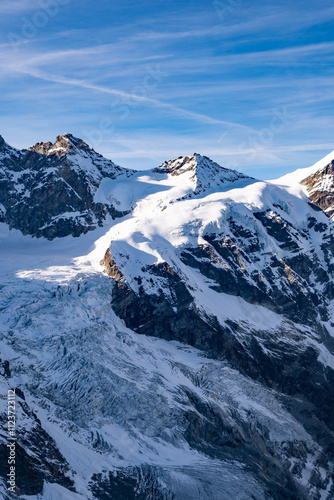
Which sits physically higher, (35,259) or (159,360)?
(35,259)

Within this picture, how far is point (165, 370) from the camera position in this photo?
146 m

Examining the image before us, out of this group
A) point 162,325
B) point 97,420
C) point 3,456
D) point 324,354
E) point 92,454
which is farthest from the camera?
point 324,354

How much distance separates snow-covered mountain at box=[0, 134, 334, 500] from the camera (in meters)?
118

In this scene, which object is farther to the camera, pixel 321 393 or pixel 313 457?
pixel 321 393

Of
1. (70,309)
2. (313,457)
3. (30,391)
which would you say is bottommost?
(313,457)

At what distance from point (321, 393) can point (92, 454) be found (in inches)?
2989

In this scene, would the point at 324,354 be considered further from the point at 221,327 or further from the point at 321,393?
the point at 221,327

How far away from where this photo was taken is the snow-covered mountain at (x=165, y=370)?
118 meters

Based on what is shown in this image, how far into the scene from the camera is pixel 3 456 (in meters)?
101

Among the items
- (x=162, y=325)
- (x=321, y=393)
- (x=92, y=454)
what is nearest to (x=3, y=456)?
(x=92, y=454)
